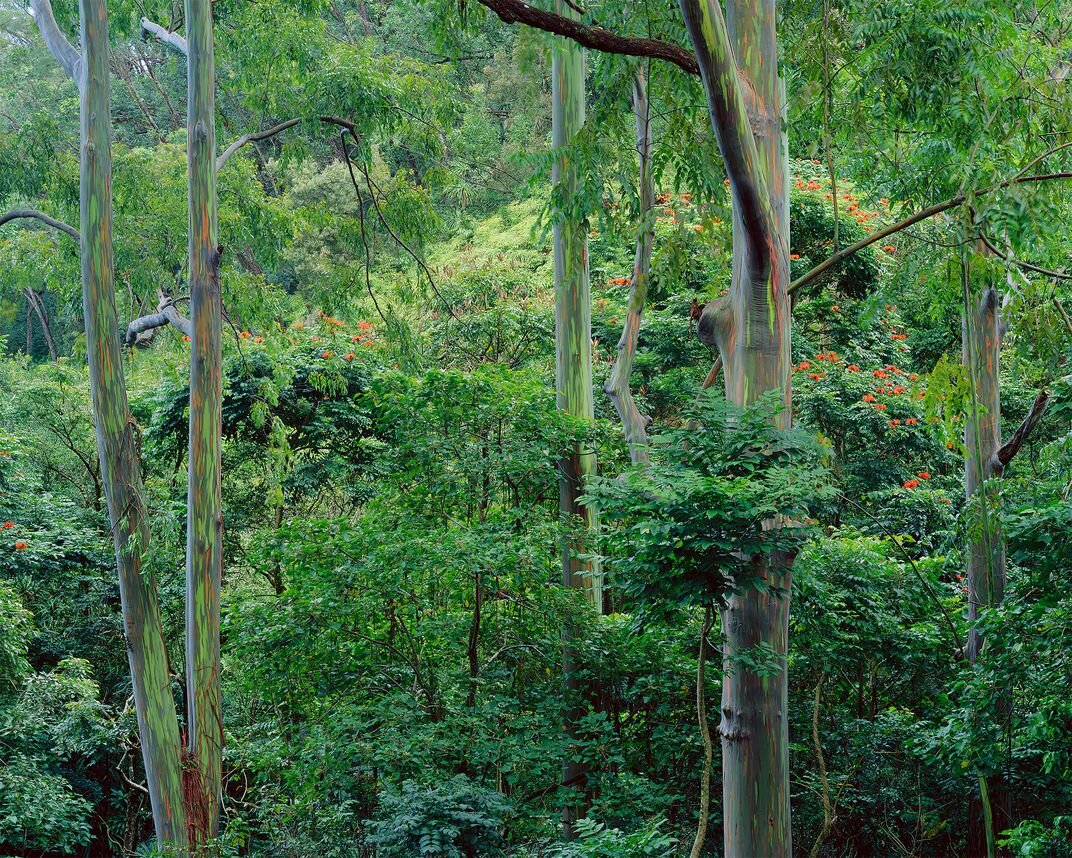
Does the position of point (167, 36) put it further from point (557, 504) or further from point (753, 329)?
point (753, 329)

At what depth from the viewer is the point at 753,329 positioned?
5.76 meters

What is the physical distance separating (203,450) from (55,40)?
3.67 metres

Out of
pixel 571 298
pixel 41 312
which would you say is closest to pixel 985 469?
pixel 571 298

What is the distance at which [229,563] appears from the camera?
450 inches

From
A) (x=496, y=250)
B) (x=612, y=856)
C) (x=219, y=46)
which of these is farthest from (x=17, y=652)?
(x=496, y=250)

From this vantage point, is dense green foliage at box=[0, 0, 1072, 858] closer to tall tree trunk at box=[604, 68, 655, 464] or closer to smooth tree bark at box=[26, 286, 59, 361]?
tall tree trunk at box=[604, 68, 655, 464]

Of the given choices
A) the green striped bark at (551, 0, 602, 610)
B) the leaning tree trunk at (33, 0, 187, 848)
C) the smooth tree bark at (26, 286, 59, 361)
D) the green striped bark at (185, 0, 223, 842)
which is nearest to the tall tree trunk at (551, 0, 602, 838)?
the green striped bark at (551, 0, 602, 610)

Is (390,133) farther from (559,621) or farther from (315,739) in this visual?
(315,739)

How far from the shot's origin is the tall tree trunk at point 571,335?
7.66m

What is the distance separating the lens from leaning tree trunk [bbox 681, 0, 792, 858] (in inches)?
208

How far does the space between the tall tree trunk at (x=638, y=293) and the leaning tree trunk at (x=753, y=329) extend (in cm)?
138

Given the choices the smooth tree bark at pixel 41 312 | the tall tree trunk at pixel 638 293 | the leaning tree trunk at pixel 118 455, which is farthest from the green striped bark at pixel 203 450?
the smooth tree bark at pixel 41 312

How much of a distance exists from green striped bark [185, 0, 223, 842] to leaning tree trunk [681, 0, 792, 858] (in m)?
3.96

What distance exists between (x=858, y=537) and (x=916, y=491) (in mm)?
2555
